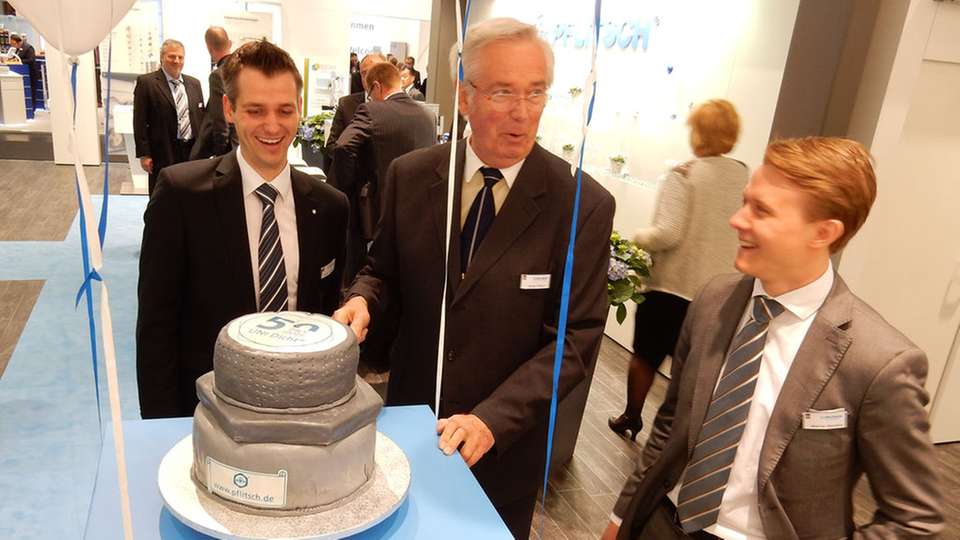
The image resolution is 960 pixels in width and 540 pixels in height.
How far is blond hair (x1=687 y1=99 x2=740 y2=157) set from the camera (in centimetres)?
291

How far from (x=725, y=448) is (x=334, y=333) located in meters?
0.87

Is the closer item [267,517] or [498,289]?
[267,517]

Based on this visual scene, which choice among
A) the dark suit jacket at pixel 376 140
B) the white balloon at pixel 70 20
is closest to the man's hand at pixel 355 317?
the white balloon at pixel 70 20

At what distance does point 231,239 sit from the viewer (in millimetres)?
1523

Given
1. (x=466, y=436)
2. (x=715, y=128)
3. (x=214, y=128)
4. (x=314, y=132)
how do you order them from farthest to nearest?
(x=314, y=132)
(x=214, y=128)
(x=715, y=128)
(x=466, y=436)

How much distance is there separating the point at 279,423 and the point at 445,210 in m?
0.77

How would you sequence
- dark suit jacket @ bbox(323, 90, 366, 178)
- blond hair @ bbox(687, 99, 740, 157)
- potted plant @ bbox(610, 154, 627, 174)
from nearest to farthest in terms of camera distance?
blond hair @ bbox(687, 99, 740, 157)
dark suit jacket @ bbox(323, 90, 366, 178)
potted plant @ bbox(610, 154, 627, 174)

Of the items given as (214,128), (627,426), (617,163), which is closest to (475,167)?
(627,426)

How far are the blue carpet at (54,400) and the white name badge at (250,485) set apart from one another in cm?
138

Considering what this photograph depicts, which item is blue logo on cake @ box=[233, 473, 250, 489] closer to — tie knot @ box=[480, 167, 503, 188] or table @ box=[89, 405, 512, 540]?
table @ box=[89, 405, 512, 540]

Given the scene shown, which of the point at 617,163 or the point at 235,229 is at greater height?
the point at 235,229

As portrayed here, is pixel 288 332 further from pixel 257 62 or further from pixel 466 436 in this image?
pixel 257 62

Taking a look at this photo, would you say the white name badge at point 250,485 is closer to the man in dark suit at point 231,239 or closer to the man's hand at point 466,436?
the man's hand at point 466,436

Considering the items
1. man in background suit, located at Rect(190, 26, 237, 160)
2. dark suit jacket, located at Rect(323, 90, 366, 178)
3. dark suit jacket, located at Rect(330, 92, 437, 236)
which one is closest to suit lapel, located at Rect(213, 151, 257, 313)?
dark suit jacket, located at Rect(330, 92, 437, 236)
